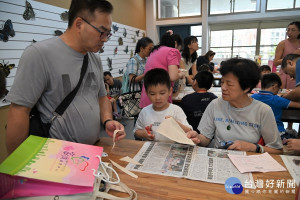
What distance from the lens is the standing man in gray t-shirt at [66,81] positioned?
104 centimetres

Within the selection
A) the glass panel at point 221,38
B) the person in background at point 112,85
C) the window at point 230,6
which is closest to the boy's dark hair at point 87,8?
the person in background at point 112,85

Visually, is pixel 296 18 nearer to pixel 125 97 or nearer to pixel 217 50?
pixel 217 50

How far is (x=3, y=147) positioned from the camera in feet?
8.65

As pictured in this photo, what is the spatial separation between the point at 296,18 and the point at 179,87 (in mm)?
7226

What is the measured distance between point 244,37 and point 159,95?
336 inches

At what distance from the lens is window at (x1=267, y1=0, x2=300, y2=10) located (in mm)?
7773

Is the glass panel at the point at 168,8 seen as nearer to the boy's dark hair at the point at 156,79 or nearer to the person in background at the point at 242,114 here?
the boy's dark hair at the point at 156,79

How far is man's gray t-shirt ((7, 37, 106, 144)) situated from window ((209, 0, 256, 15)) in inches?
336

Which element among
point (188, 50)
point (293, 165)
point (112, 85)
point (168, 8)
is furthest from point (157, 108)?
point (168, 8)

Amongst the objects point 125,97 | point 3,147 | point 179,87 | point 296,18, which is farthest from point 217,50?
point 3,147

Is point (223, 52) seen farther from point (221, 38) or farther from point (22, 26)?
point (22, 26)

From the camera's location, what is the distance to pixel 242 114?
1.42m

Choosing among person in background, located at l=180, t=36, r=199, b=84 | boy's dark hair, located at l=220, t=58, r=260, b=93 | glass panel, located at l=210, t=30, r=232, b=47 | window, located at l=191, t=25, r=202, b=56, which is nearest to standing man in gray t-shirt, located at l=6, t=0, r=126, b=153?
boy's dark hair, located at l=220, t=58, r=260, b=93

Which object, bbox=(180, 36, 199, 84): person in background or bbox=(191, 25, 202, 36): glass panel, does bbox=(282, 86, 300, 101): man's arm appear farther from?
bbox=(191, 25, 202, 36): glass panel
